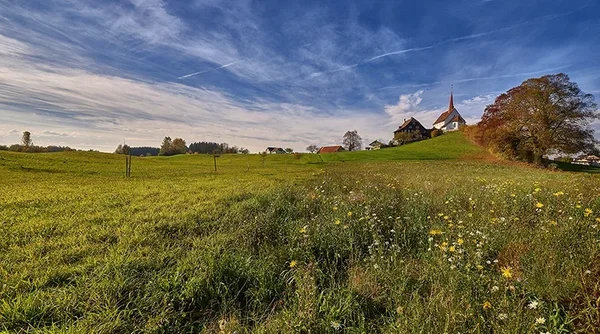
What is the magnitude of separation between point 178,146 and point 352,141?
71.6 m

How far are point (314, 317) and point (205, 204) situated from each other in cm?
699

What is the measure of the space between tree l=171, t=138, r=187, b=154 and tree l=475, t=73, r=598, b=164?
9661 centimetres

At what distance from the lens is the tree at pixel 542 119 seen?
32.2 metres

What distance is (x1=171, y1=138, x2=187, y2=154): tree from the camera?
96706mm

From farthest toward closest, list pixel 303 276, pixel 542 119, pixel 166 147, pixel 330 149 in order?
pixel 330 149 → pixel 166 147 → pixel 542 119 → pixel 303 276

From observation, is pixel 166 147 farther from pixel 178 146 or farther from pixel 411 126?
pixel 411 126

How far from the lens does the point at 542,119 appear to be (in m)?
33.2

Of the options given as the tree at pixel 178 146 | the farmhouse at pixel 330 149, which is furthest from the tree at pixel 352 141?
the tree at pixel 178 146

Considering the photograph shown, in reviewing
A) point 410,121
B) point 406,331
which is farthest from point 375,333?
point 410,121

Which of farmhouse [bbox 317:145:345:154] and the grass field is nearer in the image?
the grass field

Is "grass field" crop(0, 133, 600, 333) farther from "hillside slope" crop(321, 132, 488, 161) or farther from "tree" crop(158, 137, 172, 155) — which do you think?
"tree" crop(158, 137, 172, 155)

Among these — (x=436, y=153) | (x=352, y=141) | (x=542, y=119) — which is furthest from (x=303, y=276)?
(x=352, y=141)

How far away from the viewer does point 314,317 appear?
2.64 metres

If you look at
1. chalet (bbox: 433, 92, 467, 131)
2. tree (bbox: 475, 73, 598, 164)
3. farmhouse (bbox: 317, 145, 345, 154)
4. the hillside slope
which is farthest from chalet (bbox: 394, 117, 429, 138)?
tree (bbox: 475, 73, 598, 164)
